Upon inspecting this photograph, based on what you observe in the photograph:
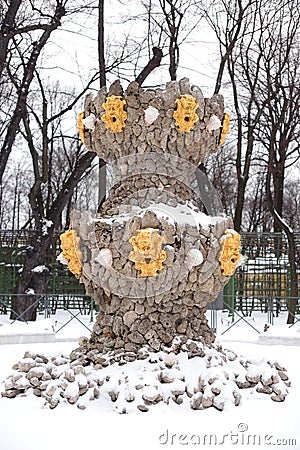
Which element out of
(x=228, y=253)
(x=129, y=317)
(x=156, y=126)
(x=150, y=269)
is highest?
(x=156, y=126)

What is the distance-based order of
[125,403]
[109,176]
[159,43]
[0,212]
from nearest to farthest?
[125,403]
[109,176]
[159,43]
[0,212]

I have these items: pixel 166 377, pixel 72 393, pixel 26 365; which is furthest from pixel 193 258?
pixel 26 365

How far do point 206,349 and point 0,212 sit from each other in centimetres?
2171

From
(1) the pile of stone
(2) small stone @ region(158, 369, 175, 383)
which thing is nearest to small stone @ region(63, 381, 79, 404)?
(1) the pile of stone

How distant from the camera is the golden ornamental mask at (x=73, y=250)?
13.3ft

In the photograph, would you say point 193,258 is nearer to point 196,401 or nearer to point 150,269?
point 150,269

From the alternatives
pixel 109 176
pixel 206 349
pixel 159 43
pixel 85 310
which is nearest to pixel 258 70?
pixel 159 43

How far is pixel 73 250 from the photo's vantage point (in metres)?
4.06

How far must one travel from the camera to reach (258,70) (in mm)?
12258

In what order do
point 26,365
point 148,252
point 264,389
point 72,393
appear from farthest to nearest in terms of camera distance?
point 26,365, point 264,389, point 148,252, point 72,393

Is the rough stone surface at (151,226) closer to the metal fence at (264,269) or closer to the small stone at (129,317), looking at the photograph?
the small stone at (129,317)

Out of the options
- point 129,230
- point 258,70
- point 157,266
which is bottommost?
point 157,266

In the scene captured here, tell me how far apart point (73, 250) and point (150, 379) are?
3.39 ft

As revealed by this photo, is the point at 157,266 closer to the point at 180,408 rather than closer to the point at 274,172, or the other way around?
the point at 180,408
